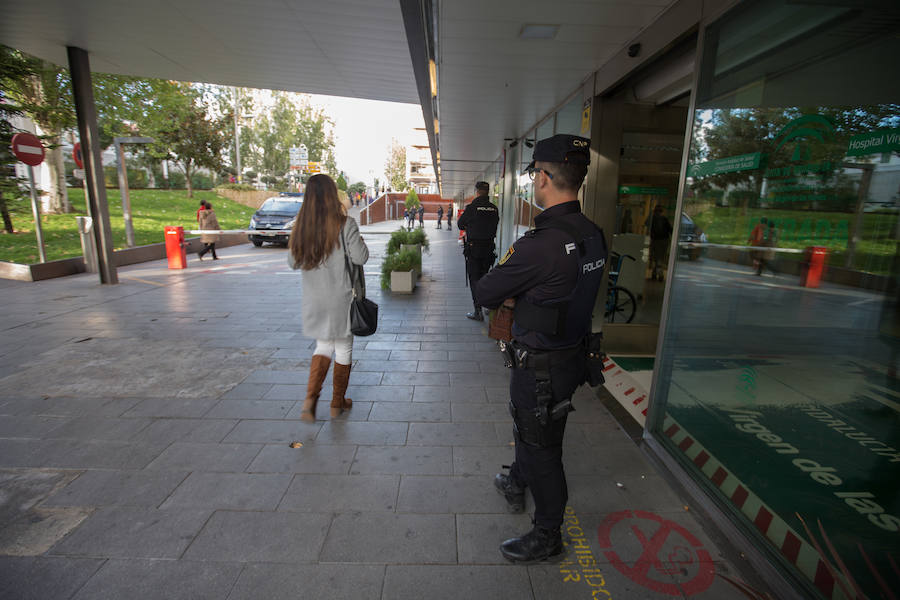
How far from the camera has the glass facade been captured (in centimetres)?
198

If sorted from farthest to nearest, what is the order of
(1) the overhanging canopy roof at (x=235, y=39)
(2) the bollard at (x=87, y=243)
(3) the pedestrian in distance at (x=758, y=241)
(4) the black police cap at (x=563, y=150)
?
(2) the bollard at (x=87, y=243), (1) the overhanging canopy roof at (x=235, y=39), (3) the pedestrian in distance at (x=758, y=241), (4) the black police cap at (x=563, y=150)

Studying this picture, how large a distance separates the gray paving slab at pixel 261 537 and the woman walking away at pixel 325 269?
3.92 ft

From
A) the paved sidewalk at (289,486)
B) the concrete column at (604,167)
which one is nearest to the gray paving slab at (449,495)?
the paved sidewalk at (289,486)

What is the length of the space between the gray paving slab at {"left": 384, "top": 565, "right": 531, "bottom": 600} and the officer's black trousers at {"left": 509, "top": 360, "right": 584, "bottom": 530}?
1.00 ft

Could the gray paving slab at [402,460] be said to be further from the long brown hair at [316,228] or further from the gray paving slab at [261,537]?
the long brown hair at [316,228]

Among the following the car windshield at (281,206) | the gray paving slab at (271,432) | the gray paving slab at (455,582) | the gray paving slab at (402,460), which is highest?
the car windshield at (281,206)

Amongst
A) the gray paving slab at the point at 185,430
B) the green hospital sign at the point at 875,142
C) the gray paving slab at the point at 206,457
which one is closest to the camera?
the green hospital sign at the point at 875,142

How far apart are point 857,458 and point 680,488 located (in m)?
0.95

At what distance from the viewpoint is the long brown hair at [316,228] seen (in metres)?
3.46

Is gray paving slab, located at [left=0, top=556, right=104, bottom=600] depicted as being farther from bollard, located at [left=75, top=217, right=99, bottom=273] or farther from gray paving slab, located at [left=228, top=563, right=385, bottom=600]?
bollard, located at [left=75, top=217, right=99, bottom=273]

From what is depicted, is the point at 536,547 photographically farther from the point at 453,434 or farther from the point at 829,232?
the point at 829,232

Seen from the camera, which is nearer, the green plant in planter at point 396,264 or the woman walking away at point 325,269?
→ the woman walking away at point 325,269

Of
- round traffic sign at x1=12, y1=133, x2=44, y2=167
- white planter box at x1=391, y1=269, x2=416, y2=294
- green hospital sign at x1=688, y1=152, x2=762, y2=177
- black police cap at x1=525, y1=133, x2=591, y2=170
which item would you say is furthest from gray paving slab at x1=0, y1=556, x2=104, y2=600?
round traffic sign at x1=12, y1=133, x2=44, y2=167

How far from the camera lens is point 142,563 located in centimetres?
224
